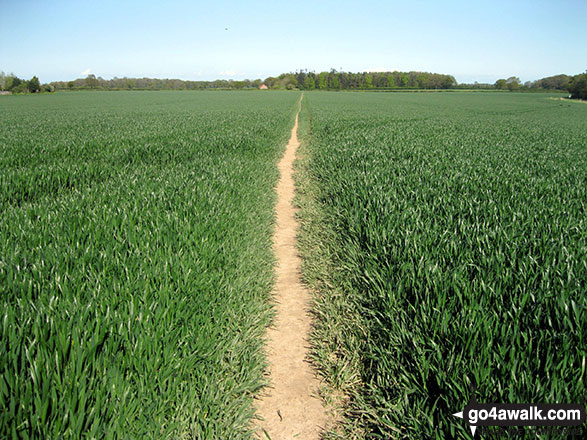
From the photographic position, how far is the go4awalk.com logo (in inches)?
62.1

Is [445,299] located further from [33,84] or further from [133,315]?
[33,84]

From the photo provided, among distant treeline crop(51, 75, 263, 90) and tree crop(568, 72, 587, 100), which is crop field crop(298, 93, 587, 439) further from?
distant treeline crop(51, 75, 263, 90)

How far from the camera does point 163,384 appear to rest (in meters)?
2.09

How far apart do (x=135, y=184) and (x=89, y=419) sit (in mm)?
4522

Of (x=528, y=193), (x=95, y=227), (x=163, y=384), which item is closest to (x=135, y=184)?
(x=95, y=227)

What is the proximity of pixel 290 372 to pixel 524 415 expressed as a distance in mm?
1768

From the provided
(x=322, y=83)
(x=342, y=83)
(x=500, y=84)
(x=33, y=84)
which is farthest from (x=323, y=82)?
(x=33, y=84)

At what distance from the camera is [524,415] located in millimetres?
1677

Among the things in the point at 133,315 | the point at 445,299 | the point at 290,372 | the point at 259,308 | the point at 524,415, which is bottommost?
the point at 290,372

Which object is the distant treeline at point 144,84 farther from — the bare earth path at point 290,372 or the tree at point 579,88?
the bare earth path at point 290,372

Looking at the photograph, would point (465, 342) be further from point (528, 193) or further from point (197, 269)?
point (528, 193)

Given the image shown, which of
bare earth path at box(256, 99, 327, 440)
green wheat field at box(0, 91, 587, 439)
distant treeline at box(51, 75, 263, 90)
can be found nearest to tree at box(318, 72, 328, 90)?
distant treeline at box(51, 75, 263, 90)

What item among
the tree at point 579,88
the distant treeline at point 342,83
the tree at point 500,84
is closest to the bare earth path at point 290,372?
the tree at point 579,88

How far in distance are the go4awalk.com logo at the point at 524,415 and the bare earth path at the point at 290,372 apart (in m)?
1.09
